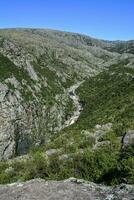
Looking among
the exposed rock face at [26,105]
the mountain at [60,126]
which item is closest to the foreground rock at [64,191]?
the mountain at [60,126]

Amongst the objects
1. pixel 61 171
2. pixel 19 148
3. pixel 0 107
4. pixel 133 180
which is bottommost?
pixel 19 148

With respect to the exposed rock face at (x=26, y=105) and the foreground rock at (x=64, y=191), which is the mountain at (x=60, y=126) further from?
the foreground rock at (x=64, y=191)

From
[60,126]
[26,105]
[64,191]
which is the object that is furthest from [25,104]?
[64,191]

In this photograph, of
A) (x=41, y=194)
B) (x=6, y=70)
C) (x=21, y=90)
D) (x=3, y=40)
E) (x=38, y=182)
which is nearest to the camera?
(x=41, y=194)

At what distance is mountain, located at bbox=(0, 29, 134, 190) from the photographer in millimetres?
18875

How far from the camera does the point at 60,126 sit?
72.2 m

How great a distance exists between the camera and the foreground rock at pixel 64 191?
529 inches

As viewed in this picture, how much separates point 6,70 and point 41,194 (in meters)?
65.2

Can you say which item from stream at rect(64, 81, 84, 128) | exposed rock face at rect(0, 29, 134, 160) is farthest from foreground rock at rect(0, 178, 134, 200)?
stream at rect(64, 81, 84, 128)

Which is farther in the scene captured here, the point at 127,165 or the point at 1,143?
the point at 1,143

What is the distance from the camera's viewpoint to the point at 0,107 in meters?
64.5

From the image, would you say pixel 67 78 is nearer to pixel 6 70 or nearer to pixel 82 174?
pixel 6 70

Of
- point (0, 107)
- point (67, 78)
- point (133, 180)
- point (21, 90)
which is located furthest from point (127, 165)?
point (67, 78)

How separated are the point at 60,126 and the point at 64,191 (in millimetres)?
58024
